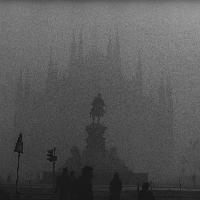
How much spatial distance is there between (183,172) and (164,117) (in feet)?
10.1

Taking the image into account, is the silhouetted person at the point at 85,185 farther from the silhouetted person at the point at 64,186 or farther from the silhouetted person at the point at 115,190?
the silhouetted person at the point at 64,186

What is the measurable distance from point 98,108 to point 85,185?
12474 millimetres

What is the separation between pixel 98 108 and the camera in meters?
18.4

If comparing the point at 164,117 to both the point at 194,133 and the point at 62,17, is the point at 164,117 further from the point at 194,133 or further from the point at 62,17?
the point at 62,17

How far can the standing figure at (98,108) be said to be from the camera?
18.4m

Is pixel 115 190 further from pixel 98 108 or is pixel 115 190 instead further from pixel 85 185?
pixel 98 108

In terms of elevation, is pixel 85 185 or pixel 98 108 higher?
pixel 98 108

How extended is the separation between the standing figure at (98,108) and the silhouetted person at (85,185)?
1223 cm

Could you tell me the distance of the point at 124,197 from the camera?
Answer: 33.3 ft

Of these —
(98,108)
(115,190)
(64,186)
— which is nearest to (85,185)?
(115,190)

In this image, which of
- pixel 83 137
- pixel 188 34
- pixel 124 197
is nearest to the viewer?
pixel 124 197

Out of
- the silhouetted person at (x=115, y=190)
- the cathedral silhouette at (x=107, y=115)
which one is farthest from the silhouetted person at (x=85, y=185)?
the cathedral silhouette at (x=107, y=115)

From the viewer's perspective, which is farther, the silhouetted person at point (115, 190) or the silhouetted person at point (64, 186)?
the silhouetted person at point (64, 186)

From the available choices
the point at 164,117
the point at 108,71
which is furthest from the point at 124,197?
the point at 108,71
